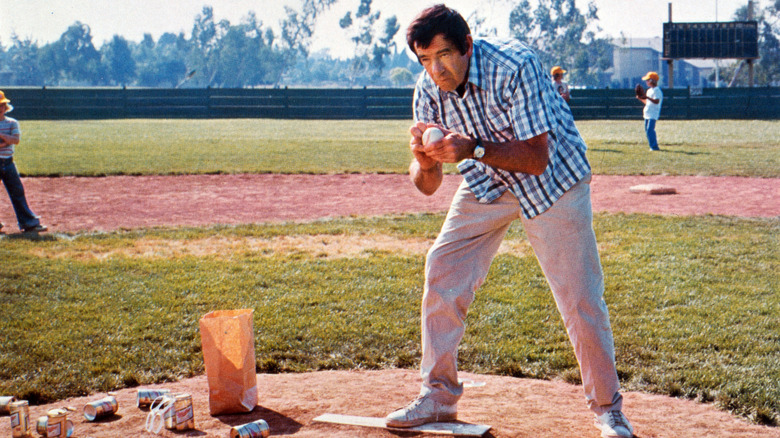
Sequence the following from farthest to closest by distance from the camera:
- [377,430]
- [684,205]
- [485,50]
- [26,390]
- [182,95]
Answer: [182,95]
[684,205]
[26,390]
[377,430]
[485,50]

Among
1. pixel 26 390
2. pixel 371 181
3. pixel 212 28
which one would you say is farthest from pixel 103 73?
pixel 26 390

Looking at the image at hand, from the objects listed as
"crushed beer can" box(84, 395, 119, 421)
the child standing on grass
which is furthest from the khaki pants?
the child standing on grass

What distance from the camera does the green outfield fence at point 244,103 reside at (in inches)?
1387

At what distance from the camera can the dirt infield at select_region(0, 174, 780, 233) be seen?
→ 9.99 meters

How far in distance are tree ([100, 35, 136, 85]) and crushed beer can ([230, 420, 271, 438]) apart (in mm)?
113557

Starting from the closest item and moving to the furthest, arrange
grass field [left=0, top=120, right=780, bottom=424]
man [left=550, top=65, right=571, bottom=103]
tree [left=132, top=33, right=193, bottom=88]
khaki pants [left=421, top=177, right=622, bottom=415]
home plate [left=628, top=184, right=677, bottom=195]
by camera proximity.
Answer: khaki pants [left=421, top=177, right=622, bottom=415] → grass field [left=0, top=120, right=780, bottom=424] → home plate [left=628, top=184, right=677, bottom=195] → man [left=550, top=65, right=571, bottom=103] → tree [left=132, top=33, right=193, bottom=88]

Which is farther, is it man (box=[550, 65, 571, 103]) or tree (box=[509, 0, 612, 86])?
tree (box=[509, 0, 612, 86])

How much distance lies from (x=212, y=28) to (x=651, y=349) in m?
113

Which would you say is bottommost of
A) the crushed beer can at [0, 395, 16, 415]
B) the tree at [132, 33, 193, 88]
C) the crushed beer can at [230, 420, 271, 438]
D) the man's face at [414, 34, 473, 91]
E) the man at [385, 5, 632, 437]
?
the crushed beer can at [0, 395, 16, 415]

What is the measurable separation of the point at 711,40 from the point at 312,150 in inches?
982

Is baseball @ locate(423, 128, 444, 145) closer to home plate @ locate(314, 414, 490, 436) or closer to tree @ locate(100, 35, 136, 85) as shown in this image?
home plate @ locate(314, 414, 490, 436)

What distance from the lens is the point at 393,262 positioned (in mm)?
7262

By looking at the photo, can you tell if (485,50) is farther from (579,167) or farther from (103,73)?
(103,73)

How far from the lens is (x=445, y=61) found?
307cm
